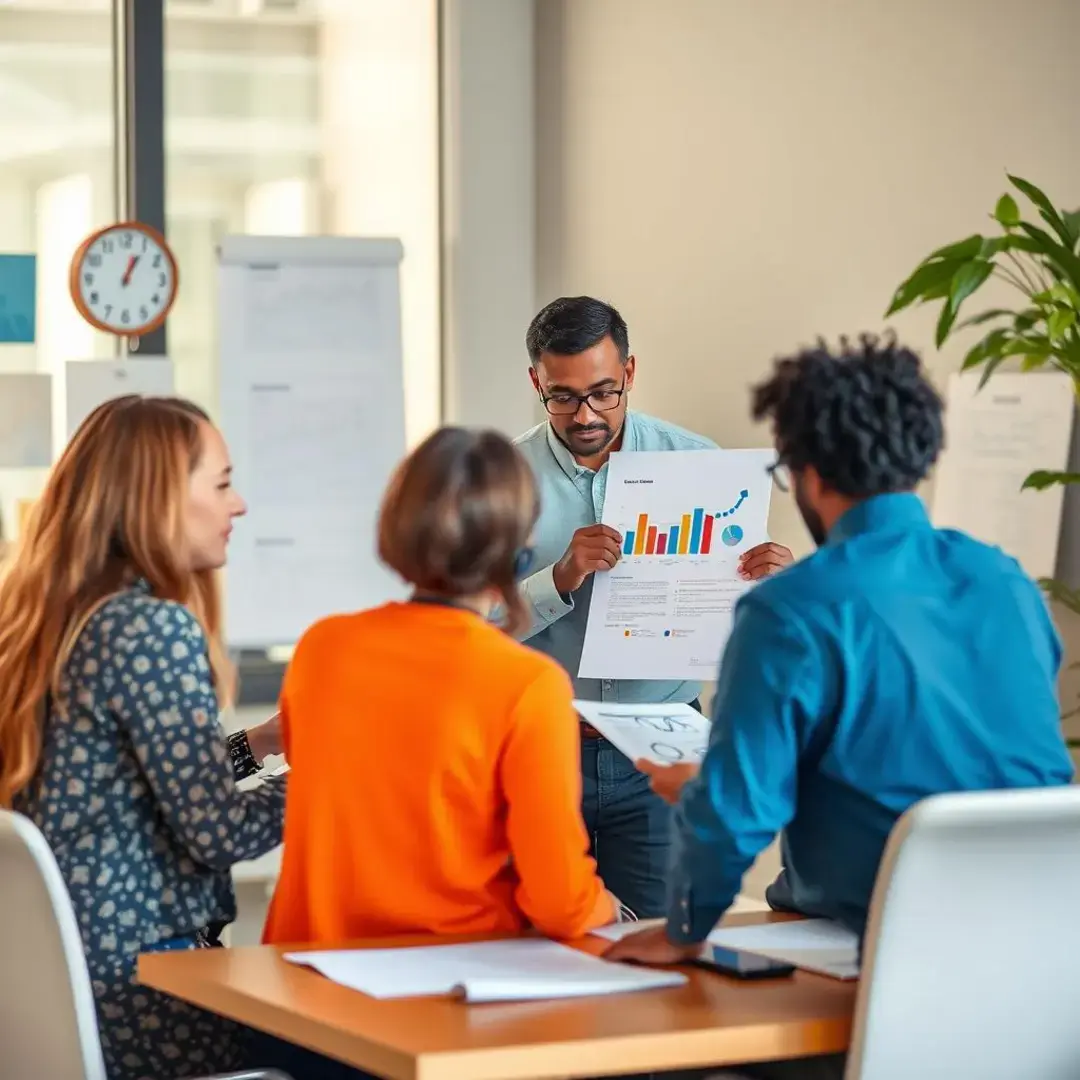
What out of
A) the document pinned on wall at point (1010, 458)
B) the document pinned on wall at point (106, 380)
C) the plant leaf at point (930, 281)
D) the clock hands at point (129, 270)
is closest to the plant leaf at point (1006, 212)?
the plant leaf at point (930, 281)

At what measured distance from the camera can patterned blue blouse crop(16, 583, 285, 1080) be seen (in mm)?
1984

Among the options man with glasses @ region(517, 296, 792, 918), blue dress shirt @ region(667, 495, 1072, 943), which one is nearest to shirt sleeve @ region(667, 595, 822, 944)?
blue dress shirt @ region(667, 495, 1072, 943)

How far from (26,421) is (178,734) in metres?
3.60

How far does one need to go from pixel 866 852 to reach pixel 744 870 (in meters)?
0.13

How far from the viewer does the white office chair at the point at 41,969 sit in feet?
5.80

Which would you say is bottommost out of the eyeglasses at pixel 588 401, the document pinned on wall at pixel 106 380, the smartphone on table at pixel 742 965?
the smartphone on table at pixel 742 965

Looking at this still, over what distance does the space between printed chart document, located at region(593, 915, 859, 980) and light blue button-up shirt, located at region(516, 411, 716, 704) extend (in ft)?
3.09

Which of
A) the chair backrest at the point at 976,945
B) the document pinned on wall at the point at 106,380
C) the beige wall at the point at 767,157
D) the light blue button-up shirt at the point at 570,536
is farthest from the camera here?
the document pinned on wall at the point at 106,380

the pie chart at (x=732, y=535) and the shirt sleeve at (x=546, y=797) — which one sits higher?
the pie chart at (x=732, y=535)

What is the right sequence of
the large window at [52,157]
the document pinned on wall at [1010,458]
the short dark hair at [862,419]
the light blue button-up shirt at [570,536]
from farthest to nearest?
the large window at [52,157] → the document pinned on wall at [1010,458] → the light blue button-up shirt at [570,536] → the short dark hair at [862,419]

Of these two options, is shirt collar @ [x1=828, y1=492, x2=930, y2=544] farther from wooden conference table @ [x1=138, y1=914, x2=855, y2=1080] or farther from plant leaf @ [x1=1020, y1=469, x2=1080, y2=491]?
plant leaf @ [x1=1020, y1=469, x2=1080, y2=491]

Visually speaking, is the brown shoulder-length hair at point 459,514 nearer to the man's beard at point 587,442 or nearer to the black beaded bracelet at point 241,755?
the black beaded bracelet at point 241,755

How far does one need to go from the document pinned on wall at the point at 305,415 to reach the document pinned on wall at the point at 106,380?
0.62 feet

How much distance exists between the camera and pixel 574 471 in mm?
3053
